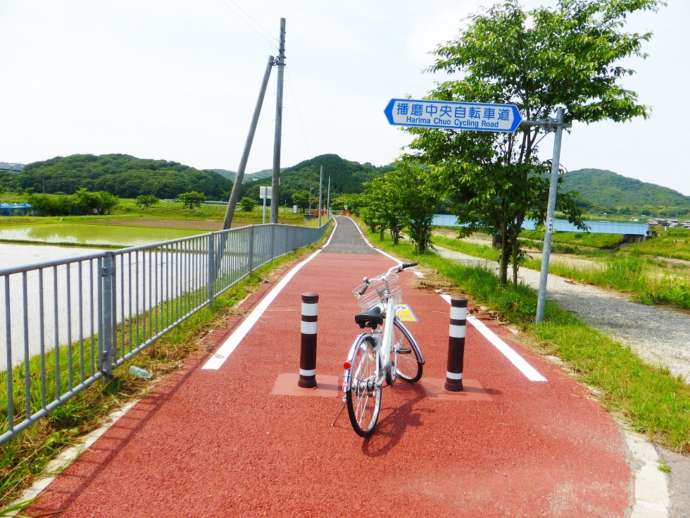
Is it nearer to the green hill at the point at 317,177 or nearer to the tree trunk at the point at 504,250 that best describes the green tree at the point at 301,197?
the green hill at the point at 317,177

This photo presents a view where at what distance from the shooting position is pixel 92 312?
4059mm

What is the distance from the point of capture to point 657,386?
473cm

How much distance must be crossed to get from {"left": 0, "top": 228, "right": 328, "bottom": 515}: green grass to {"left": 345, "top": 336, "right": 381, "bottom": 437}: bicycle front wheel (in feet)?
5.98

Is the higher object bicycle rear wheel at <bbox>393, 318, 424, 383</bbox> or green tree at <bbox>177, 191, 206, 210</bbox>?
green tree at <bbox>177, 191, 206, 210</bbox>

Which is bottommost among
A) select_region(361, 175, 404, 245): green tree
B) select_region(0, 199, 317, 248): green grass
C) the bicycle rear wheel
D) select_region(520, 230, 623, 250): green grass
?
select_region(520, 230, 623, 250): green grass

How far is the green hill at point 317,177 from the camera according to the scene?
411ft

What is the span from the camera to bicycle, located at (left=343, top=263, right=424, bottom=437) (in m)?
3.51

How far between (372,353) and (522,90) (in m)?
7.31

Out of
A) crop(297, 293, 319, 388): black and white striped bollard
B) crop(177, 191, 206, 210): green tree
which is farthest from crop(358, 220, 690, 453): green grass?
crop(177, 191, 206, 210): green tree

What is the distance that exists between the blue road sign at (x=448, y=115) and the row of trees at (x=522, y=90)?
1912 millimetres

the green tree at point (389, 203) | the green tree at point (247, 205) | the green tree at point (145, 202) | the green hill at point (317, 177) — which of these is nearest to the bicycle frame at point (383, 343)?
the green tree at point (389, 203)

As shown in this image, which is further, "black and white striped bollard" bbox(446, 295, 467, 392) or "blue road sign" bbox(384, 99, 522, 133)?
"blue road sign" bbox(384, 99, 522, 133)

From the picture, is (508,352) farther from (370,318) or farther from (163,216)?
(163,216)

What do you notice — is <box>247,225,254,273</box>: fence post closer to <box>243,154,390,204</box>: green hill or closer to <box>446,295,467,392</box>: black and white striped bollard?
<box>446,295,467,392</box>: black and white striped bollard
